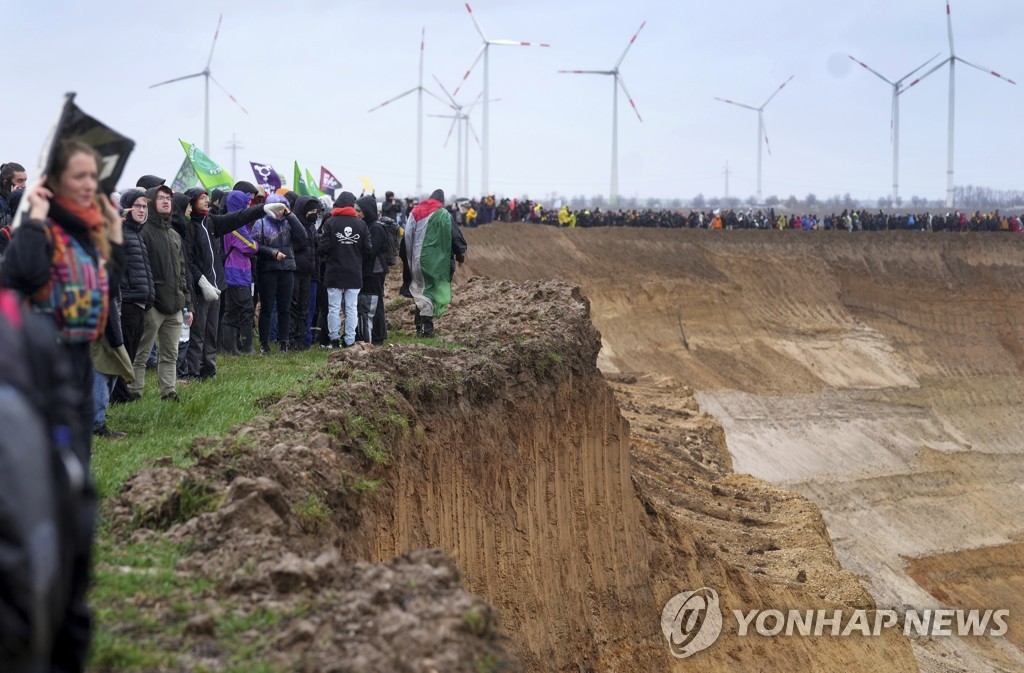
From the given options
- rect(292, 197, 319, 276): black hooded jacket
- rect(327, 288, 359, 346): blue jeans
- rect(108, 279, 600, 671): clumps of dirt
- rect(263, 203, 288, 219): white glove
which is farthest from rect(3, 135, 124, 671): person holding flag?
rect(292, 197, 319, 276): black hooded jacket

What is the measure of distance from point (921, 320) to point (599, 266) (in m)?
18.7

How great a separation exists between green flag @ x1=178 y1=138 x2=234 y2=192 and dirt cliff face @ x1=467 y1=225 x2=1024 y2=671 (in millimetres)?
16867

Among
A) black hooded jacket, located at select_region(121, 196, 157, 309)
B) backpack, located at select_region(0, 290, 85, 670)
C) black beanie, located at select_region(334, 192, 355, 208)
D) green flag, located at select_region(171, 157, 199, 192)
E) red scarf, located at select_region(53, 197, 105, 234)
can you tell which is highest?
green flag, located at select_region(171, 157, 199, 192)

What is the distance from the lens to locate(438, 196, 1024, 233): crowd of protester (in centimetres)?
5853

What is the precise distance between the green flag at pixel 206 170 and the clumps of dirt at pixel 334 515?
6149mm

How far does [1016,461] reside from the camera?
48.0 metres

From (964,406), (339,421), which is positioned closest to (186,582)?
(339,421)

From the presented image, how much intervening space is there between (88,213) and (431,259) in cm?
1259

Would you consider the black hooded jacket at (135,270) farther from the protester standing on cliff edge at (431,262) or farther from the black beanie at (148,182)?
the protester standing on cliff edge at (431,262)

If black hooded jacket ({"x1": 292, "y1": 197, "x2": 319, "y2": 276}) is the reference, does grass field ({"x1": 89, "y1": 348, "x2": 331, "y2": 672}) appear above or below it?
below

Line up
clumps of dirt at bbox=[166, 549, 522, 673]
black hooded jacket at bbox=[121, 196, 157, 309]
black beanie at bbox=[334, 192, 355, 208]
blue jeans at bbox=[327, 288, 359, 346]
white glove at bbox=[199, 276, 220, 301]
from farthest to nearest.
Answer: black beanie at bbox=[334, 192, 355, 208] < blue jeans at bbox=[327, 288, 359, 346] < white glove at bbox=[199, 276, 220, 301] < black hooded jacket at bbox=[121, 196, 157, 309] < clumps of dirt at bbox=[166, 549, 522, 673]

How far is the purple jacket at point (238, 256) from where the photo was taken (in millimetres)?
15969

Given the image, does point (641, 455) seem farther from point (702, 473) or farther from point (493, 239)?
point (493, 239)

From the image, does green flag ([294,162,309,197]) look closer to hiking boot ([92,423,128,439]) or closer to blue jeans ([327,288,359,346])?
blue jeans ([327,288,359,346])
